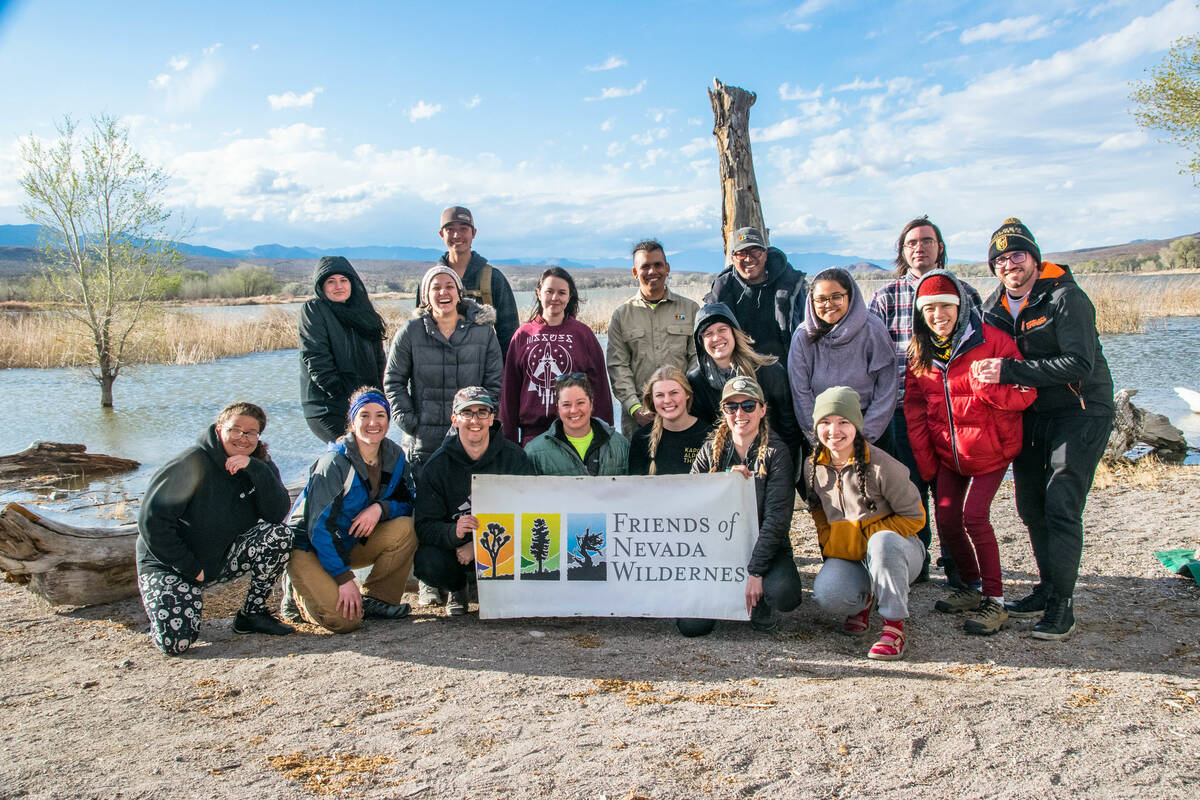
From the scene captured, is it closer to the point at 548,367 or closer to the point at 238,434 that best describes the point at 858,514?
the point at 548,367

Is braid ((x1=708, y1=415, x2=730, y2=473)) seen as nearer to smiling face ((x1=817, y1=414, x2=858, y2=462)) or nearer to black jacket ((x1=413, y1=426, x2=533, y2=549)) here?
smiling face ((x1=817, y1=414, x2=858, y2=462))

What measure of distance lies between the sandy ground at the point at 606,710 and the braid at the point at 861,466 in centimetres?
79

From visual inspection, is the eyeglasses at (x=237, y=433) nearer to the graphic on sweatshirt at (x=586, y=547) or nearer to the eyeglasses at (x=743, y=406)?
the graphic on sweatshirt at (x=586, y=547)

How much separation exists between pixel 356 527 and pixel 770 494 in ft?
8.13

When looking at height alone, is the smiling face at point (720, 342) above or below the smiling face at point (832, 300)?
below

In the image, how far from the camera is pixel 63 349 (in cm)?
2188

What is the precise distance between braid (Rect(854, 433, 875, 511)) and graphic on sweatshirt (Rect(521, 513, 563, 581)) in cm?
174

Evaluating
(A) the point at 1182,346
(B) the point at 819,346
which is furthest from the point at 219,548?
(A) the point at 1182,346

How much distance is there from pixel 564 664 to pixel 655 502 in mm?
1137

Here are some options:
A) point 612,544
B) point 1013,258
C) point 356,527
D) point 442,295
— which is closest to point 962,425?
point 1013,258

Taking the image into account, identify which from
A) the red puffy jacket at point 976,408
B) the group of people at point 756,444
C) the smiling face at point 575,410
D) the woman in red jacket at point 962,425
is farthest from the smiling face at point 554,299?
the red puffy jacket at point 976,408

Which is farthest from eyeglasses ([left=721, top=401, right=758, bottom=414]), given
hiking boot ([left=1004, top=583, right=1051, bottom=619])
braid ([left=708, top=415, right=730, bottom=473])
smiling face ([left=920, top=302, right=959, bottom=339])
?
hiking boot ([left=1004, top=583, right=1051, bottom=619])

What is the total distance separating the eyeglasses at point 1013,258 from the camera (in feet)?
14.5

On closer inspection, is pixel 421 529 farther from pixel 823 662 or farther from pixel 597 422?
pixel 823 662
